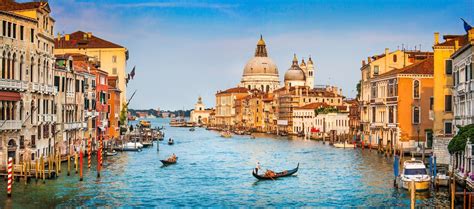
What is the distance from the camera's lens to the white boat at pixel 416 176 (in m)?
23.0

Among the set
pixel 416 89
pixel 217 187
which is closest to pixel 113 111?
pixel 416 89

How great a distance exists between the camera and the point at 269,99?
333ft

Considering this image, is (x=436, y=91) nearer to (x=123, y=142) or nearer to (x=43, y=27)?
(x=43, y=27)

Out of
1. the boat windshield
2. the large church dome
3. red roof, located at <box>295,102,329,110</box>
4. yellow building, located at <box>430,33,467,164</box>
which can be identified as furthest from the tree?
the large church dome

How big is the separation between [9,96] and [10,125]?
0.97m

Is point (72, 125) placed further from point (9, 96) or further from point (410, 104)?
point (410, 104)

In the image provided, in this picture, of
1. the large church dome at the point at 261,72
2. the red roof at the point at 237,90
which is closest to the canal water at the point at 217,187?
the red roof at the point at 237,90

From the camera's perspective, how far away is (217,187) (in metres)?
26.7

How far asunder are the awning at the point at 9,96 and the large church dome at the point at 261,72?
104873mm

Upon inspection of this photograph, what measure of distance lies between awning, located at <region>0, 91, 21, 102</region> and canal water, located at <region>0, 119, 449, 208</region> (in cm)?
289

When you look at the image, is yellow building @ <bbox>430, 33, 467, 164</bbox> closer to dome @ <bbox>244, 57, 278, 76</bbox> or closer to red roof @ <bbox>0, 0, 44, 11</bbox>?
red roof @ <bbox>0, 0, 44, 11</bbox>

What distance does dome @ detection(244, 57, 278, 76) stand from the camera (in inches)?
5172

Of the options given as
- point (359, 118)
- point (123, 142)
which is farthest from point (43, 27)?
point (359, 118)

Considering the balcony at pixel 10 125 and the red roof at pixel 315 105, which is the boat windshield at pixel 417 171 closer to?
the balcony at pixel 10 125
